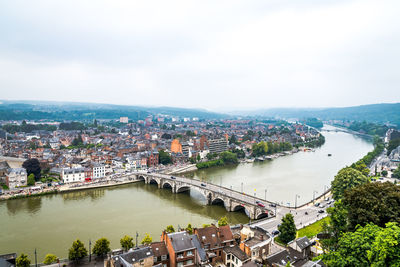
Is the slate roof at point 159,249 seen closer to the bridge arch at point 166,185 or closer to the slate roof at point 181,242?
the slate roof at point 181,242

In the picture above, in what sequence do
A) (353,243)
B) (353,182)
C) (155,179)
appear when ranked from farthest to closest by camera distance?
(155,179)
(353,182)
(353,243)

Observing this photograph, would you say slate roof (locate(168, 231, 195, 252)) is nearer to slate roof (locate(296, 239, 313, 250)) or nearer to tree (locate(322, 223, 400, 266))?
slate roof (locate(296, 239, 313, 250))

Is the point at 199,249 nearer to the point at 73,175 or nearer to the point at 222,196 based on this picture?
the point at 222,196

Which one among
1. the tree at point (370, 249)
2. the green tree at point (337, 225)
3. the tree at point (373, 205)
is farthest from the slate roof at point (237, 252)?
the tree at point (373, 205)

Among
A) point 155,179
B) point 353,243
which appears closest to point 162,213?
point 155,179

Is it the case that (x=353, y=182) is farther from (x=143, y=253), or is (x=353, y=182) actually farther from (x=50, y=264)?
(x=50, y=264)

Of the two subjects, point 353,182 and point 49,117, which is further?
point 49,117
